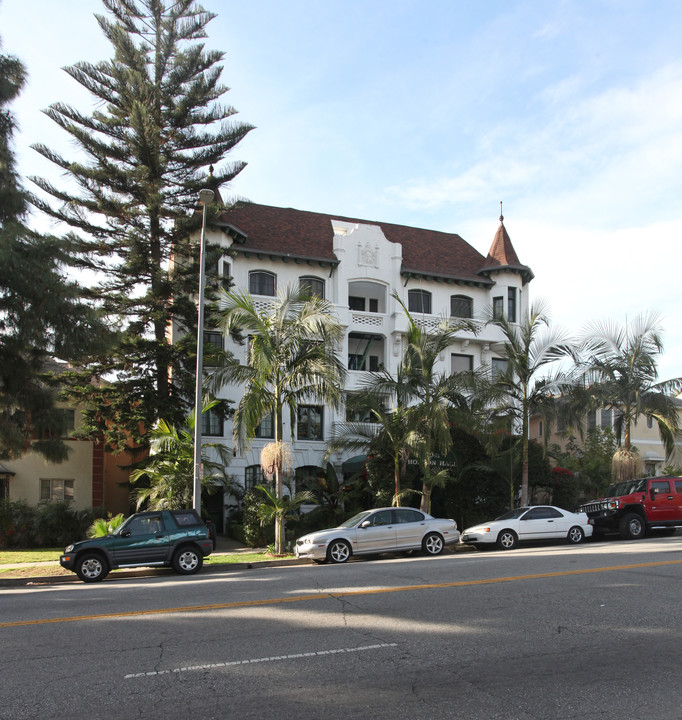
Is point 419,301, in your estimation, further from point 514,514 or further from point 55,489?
point 55,489

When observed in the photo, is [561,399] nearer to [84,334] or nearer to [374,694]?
[84,334]

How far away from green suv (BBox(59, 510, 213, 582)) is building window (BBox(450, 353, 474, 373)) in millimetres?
19113

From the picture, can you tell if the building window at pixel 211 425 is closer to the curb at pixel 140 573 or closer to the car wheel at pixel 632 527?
the curb at pixel 140 573

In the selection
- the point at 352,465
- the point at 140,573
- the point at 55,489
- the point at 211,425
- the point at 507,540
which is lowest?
the point at 140,573

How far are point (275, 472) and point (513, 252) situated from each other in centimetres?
2071

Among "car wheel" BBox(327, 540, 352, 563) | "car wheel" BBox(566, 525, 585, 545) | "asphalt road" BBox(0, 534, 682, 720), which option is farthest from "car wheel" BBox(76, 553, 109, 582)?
"car wheel" BBox(566, 525, 585, 545)

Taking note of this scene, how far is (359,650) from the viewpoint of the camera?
7016mm

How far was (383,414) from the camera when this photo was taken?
21.3 m

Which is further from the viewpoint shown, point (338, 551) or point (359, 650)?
point (338, 551)

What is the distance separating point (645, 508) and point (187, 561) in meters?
13.6

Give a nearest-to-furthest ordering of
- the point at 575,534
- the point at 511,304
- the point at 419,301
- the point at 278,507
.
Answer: the point at 278,507
the point at 575,534
the point at 419,301
the point at 511,304

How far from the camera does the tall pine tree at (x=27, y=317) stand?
1728 cm

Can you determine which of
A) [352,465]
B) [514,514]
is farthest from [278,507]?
[352,465]

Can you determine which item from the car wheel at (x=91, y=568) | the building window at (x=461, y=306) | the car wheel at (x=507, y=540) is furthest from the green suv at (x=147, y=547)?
the building window at (x=461, y=306)
